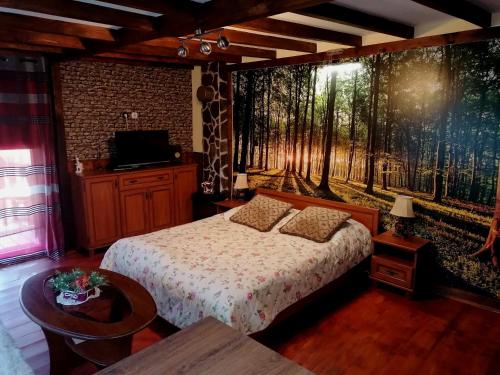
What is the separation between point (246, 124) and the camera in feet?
16.5

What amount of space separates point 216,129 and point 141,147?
1058 millimetres

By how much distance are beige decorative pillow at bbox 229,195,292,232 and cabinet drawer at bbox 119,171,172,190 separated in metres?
1.38

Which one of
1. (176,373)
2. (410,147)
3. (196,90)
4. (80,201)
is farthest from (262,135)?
(176,373)

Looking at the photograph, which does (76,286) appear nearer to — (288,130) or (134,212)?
(134,212)

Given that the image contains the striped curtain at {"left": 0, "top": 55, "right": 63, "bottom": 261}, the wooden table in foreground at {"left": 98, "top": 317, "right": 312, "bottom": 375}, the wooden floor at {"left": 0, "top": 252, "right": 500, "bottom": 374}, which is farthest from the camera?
the striped curtain at {"left": 0, "top": 55, "right": 63, "bottom": 261}

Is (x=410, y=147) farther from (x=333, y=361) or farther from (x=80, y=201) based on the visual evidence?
(x=80, y=201)

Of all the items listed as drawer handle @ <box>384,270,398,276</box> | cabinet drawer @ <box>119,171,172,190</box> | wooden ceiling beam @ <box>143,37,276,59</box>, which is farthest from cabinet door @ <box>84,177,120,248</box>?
drawer handle @ <box>384,270,398,276</box>

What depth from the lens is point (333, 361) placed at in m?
2.65

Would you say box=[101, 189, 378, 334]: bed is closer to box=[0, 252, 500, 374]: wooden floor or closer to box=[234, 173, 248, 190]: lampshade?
box=[0, 252, 500, 374]: wooden floor

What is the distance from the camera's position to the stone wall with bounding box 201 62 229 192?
5.22 meters

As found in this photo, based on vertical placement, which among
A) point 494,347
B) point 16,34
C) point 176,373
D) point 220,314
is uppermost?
point 16,34

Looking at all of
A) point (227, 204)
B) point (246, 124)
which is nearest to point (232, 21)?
point (246, 124)

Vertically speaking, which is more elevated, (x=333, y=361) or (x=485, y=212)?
(x=485, y=212)

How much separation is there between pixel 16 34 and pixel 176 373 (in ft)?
10.5
